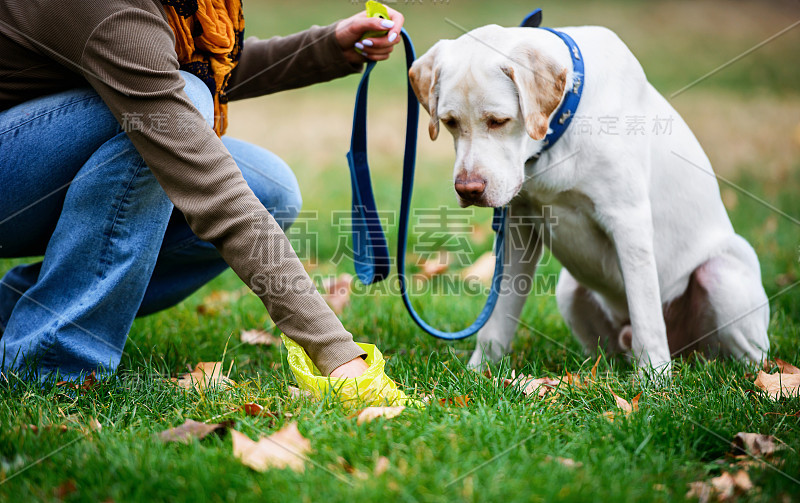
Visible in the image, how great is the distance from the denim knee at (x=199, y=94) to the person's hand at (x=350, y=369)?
90 cm

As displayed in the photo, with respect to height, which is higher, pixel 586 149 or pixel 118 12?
pixel 118 12

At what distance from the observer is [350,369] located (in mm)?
1999

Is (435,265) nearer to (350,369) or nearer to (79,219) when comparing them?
(350,369)

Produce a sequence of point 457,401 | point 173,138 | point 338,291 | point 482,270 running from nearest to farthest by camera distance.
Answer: point 173,138 < point 457,401 < point 338,291 < point 482,270

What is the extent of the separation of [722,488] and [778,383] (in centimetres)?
84

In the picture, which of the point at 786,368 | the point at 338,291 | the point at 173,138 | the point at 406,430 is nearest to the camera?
the point at 406,430

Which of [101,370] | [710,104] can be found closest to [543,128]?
[101,370]

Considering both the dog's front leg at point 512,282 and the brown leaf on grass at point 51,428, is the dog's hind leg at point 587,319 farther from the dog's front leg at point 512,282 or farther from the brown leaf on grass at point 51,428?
the brown leaf on grass at point 51,428

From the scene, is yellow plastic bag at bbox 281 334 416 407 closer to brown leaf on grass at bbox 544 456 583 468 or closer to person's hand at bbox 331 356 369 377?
person's hand at bbox 331 356 369 377

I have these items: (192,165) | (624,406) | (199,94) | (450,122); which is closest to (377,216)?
(450,122)

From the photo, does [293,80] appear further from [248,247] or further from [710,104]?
[710,104]

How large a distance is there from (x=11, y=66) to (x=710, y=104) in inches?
374

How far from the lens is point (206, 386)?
221 centimetres

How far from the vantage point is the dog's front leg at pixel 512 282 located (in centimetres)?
279
